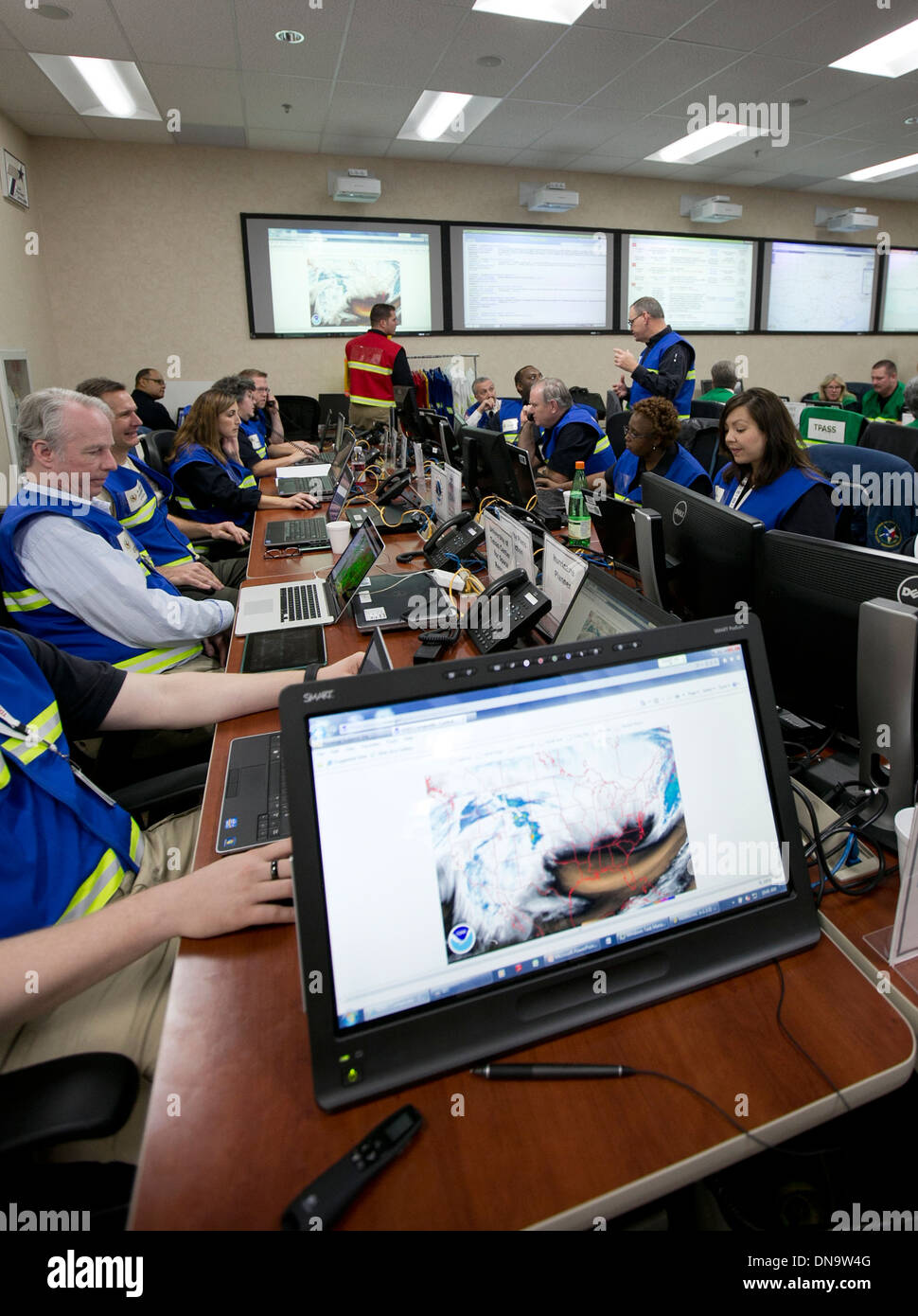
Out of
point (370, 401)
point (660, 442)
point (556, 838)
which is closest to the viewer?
point (556, 838)

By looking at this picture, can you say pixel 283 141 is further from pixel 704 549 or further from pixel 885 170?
pixel 704 549

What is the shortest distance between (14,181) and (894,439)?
590cm

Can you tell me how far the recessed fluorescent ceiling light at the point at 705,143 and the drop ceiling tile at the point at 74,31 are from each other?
4.20 metres

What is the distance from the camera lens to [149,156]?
5672 mm

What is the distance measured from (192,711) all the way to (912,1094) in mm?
1439

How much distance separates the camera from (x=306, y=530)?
9.80 ft

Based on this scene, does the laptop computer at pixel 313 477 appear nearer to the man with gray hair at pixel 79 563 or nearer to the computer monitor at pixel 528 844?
the man with gray hair at pixel 79 563

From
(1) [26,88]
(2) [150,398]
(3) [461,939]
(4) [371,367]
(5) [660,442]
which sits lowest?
(3) [461,939]

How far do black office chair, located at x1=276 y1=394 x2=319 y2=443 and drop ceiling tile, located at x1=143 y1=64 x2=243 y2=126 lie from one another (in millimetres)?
1952

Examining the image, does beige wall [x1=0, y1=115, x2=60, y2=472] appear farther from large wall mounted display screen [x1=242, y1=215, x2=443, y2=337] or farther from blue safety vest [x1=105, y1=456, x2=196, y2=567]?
blue safety vest [x1=105, y1=456, x2=196, y2=567]

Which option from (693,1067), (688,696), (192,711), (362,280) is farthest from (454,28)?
(693,1067)

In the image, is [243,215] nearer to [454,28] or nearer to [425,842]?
[454,28]

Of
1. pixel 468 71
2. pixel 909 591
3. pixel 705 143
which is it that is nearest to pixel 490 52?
pixel 468 71

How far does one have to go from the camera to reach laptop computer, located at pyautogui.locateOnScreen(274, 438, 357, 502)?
385 cm
